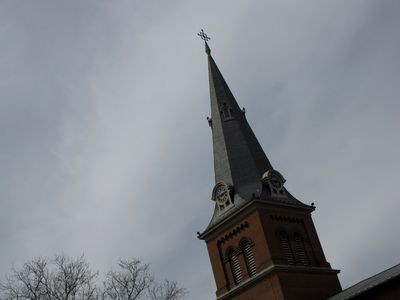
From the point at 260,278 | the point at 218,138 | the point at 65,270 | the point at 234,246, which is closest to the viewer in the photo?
the point at 65,270

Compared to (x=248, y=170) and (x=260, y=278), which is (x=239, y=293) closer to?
(x=260, y=278)

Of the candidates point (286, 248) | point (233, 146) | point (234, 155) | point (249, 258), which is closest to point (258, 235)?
point (249, 258)

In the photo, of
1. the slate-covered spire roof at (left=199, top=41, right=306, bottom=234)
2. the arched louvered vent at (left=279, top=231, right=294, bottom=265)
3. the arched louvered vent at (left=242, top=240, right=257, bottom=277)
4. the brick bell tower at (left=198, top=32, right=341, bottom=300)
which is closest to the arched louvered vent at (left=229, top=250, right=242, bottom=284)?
the brick bell tower at (left=198, top=32, right=341, bottom=300)

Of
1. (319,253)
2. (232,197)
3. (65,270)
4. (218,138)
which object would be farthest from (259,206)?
(65,270)

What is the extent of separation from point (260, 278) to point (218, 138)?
1276 centimetres

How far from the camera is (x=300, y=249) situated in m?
37.2

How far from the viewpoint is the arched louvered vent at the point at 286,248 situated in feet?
117

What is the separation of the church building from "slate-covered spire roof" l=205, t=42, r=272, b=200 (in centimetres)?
7

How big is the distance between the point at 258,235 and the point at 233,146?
863cm

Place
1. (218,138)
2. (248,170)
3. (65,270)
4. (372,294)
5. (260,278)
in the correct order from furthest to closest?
(218,138) → (248,170) → (260,278) → (65,270) → (372,294)

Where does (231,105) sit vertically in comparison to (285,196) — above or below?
above

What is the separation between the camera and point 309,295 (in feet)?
113

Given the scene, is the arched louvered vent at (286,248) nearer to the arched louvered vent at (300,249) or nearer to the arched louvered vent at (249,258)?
the arched louvered vent at (300,249)

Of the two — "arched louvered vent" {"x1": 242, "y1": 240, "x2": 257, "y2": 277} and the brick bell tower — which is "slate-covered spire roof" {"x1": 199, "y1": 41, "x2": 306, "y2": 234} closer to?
the brick bell tower
